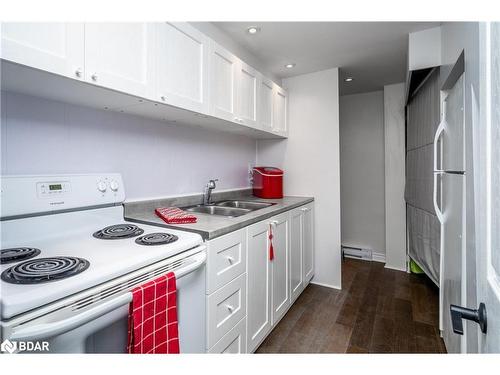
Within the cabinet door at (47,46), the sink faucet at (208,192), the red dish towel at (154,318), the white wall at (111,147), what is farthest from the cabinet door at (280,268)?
the cabinet door at (47,46)

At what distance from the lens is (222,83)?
172 cm

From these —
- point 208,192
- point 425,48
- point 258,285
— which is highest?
point 425,48

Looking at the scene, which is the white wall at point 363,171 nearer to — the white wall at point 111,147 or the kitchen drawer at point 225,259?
the white wall at point 111,147

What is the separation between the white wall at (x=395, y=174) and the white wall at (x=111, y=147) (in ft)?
6.90

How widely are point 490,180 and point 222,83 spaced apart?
1.59 meters

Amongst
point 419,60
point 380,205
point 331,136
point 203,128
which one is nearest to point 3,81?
point 203,128

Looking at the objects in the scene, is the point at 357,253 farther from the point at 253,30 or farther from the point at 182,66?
the point at 182,66

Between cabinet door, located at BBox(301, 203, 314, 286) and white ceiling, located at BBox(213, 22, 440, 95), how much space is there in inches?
56.9

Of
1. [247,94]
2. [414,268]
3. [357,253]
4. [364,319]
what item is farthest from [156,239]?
[357,253]

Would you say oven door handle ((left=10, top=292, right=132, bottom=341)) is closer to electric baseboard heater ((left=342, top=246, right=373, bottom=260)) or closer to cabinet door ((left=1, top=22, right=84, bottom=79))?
cabinet door ((left=1, top=22, right=84, bottom=79))
